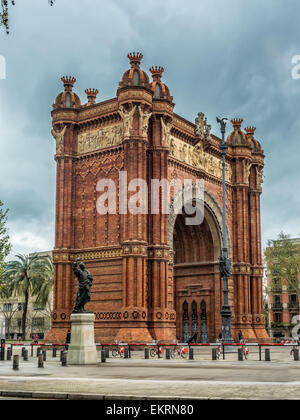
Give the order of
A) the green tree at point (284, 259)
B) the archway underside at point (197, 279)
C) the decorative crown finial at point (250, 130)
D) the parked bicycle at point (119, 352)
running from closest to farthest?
the parked bicycle at point (119, 352), the archway underside at point (197, 279), the decorative crown finial at point (250, 130), the green tree at point (284, 259)

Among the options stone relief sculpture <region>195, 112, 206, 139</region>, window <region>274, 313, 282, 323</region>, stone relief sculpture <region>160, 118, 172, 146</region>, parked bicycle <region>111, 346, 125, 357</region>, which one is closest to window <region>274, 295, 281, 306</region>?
window <region>274, 313, 282, 323</region>

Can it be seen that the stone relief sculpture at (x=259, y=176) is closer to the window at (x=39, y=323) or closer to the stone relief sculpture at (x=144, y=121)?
the stone relief sculpture at (x=144, y=121)

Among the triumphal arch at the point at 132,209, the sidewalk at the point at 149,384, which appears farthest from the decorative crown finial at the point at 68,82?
the sidewalk at the point at 149,384

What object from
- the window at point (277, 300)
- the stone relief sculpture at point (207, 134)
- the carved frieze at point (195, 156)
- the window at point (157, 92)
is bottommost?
the window at point (277, 300)

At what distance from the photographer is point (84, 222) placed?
139ft

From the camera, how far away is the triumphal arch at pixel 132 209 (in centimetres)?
3891

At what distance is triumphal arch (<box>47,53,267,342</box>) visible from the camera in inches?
1532

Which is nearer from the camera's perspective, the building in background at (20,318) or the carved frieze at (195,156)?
the carved frieze at (195,156)

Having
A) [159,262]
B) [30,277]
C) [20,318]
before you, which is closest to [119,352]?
[159,262]

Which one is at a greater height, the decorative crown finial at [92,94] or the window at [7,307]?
the decorative crown finial at [92,94]

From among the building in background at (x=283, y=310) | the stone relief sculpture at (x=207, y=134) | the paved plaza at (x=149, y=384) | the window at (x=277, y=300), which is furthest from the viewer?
the window at (x=277, y=300)

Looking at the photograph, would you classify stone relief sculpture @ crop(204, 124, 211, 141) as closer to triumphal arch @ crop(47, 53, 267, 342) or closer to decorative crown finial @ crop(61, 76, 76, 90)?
triumphal arch @ crop(47, 53, 267, 342)
